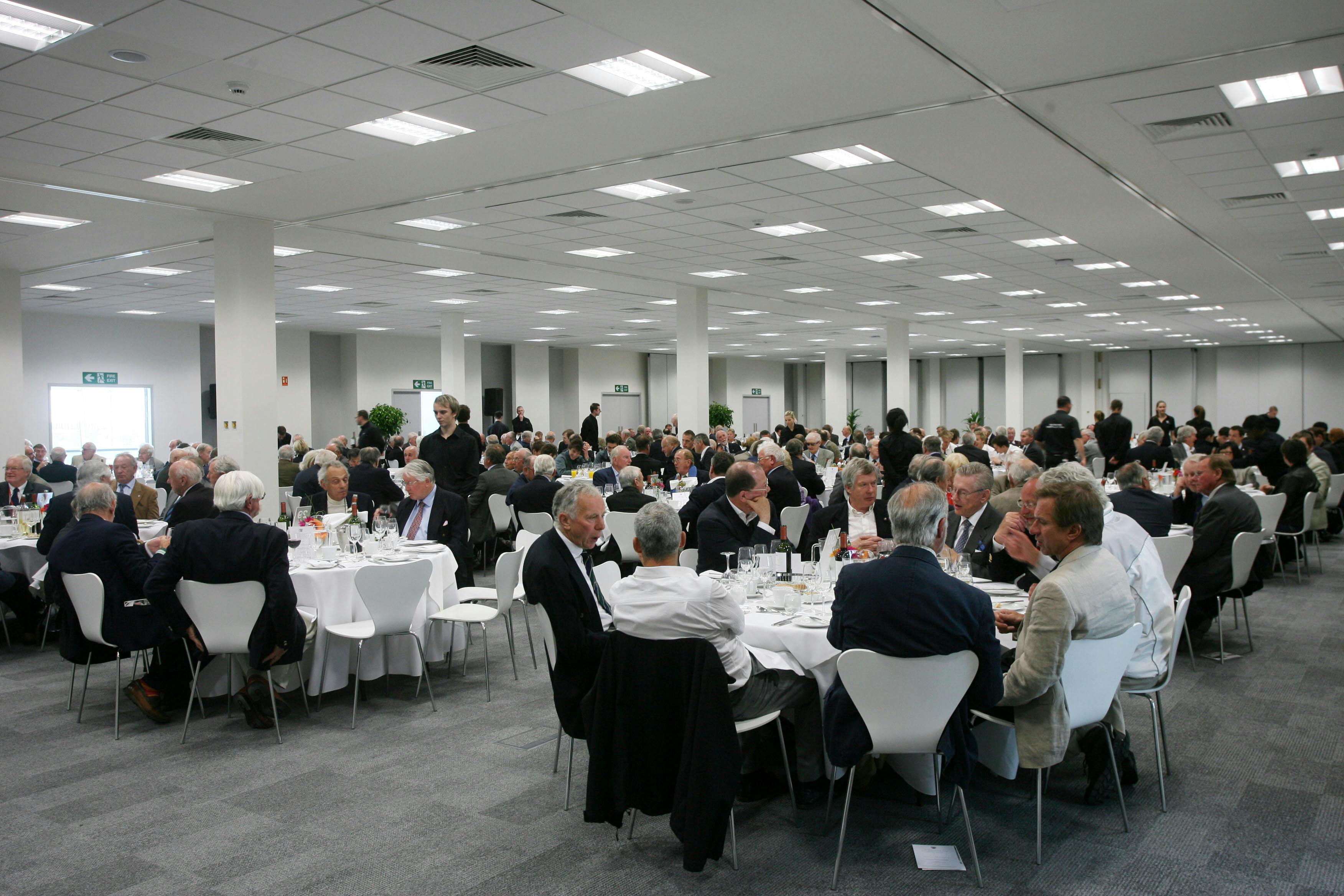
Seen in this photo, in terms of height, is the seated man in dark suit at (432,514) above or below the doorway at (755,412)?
below

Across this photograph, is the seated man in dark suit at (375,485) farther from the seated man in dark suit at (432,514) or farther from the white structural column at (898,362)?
the white structural column at (898,362)

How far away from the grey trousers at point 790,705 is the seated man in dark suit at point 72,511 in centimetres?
465

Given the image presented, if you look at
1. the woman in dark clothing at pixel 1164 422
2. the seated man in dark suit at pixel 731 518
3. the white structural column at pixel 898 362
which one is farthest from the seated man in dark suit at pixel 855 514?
the white structural column at pixel 898 362

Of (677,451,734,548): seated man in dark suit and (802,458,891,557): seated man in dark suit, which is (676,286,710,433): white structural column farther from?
(802,458,891,557): seated man in dark suit

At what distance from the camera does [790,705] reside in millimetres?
Answer: 3764

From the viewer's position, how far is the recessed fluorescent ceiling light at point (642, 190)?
320 inches

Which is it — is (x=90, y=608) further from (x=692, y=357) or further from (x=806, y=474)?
(x=692, y=357)

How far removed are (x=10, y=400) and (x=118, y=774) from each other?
9.92 metres

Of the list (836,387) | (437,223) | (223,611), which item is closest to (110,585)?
(223,611)

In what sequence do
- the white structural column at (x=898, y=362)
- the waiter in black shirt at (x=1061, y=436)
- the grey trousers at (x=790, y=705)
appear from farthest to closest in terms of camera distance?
the white structural column at (x=898, y=362) → the waiter in black shirt at (x=1061, y=436) → the grey trousers at (x=790, y=705)

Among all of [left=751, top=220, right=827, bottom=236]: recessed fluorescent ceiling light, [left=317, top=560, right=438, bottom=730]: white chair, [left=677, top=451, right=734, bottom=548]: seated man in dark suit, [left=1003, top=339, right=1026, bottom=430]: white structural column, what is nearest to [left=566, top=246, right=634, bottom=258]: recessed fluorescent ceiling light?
[left=751, top=220, right=827, bottom=236]: recessed fluorescent ceiling light

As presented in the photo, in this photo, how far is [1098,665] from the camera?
3.46 metres

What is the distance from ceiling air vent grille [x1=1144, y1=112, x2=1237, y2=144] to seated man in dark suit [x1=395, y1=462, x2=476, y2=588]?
555 cm

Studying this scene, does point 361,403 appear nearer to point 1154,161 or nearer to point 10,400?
point 10,400
